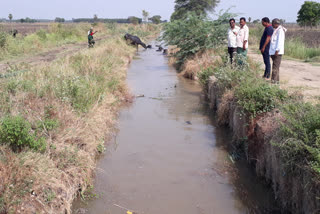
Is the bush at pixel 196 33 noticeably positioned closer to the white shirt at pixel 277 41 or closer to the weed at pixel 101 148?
the white shirt at pixel 277 41

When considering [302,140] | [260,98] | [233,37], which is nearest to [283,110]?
[302,140]

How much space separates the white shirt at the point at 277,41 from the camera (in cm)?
763

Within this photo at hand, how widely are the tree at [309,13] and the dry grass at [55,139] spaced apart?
51.6m

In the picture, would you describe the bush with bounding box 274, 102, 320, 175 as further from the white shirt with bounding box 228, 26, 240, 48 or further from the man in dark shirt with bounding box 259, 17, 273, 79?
the white shirt with bounding box 228, 26, 240, 48

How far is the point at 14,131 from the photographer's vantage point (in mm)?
4336

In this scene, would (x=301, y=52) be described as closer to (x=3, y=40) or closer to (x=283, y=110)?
(x=283, y=110)

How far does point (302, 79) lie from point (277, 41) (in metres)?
2.16

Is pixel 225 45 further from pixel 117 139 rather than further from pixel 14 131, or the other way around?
pixel 14 131

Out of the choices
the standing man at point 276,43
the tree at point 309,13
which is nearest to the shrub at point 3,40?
the standing man at point 276,43

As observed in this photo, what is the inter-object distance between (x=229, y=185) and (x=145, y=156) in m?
1.76

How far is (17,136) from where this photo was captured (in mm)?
4344

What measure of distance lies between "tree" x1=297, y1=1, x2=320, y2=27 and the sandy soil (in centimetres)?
4445

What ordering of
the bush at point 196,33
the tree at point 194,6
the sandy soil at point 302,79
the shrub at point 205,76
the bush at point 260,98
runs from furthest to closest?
the tree at point 194,6
the bush at point 196,33
the shrub at point 205,76
the sandy soil at point 302,79
the bush at point 260,98

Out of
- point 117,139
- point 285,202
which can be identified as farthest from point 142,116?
point 285,202
